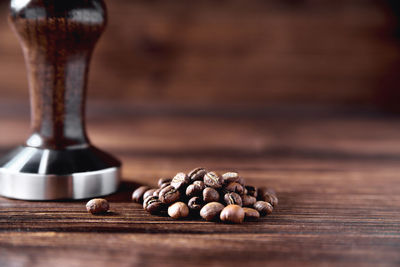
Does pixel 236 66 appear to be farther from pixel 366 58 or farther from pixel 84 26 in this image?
pixel 84 26

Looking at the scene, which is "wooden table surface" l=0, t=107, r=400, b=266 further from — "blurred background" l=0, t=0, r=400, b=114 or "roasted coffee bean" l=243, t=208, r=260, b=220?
"blurred background" l=0, t=0, r=400, b=114

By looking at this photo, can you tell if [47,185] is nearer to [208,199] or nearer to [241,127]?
[208,199]

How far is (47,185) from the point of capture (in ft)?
2.75

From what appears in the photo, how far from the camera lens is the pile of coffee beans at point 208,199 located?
73cm

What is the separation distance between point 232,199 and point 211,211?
5cm

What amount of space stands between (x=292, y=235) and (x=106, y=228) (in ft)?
0.89

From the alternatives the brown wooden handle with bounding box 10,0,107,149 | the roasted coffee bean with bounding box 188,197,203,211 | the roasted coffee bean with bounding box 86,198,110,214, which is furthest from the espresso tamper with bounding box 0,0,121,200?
the roasted coffee bean with bounding box 188,197,203,211

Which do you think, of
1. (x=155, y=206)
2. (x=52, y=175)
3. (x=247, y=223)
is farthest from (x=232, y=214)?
(x=52, y=175)

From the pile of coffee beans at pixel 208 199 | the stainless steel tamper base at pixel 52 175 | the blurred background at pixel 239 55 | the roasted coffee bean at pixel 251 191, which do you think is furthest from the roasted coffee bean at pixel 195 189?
the blurred background at pixel 239 55

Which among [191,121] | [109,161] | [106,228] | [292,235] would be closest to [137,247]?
[106,228]

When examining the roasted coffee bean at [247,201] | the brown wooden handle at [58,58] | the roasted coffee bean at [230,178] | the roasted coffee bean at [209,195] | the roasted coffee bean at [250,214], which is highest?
the brown wooden handle at [58,58]

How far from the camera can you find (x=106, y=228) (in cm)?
68

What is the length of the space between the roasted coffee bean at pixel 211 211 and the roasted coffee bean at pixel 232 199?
0.03m

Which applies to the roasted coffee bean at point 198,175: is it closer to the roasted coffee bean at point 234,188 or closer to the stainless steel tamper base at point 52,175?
the roasted coffee bean at point 234,188
